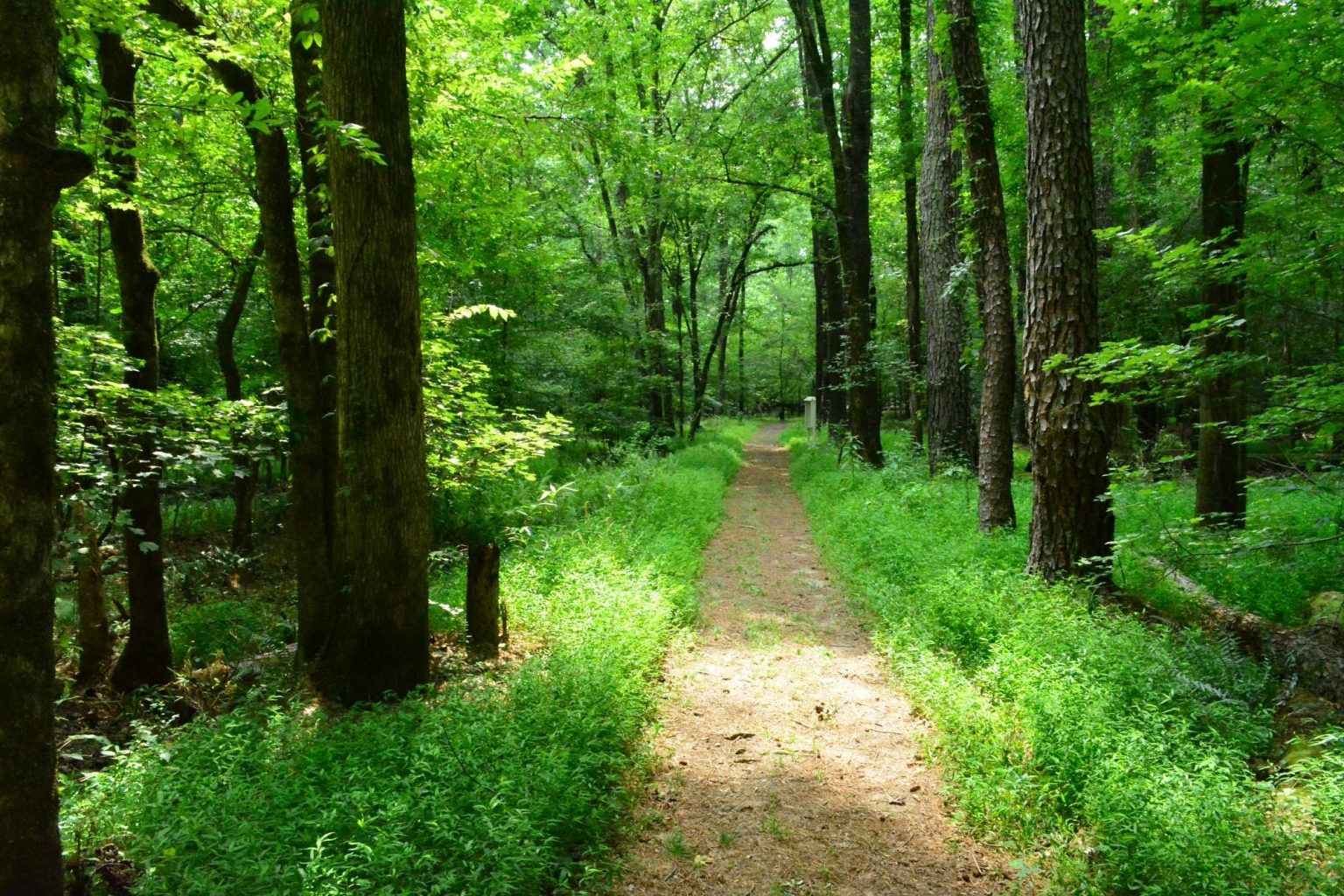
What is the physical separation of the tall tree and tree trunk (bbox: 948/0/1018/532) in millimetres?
6141

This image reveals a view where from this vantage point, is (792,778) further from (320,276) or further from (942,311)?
(942,311)

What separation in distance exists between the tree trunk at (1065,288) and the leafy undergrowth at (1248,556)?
0.37 m

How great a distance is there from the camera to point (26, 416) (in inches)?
88.0

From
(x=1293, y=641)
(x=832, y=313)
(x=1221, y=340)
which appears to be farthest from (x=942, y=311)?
(x=1293, y=641)

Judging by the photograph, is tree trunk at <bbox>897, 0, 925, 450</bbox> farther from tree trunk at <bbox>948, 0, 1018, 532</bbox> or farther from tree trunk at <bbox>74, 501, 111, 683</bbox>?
tree trunk at <bbox>74, 501, 111, 683</bbox>

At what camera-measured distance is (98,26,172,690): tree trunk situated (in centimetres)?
562

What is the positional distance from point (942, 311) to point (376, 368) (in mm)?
10135

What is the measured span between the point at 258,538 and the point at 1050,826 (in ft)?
44.2

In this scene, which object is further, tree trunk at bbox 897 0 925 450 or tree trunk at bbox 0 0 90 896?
tree trunk at bbox 897 0 925 450

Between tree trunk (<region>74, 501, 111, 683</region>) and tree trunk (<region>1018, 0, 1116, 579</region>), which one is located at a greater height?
tree trunk (<region>1018, 0, 1116, 579</region>)

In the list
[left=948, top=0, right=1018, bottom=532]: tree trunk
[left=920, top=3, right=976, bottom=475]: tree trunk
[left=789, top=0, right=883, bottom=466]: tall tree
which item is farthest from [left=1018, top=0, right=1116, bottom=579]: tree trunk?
[left=789, top=0, right=883, bottom=466]: tall tree

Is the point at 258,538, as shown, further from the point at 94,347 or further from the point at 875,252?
the point at 875,252

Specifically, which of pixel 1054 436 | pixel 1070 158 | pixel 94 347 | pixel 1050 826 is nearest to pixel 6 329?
pixel 94 347

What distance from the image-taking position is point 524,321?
47.4 feet
